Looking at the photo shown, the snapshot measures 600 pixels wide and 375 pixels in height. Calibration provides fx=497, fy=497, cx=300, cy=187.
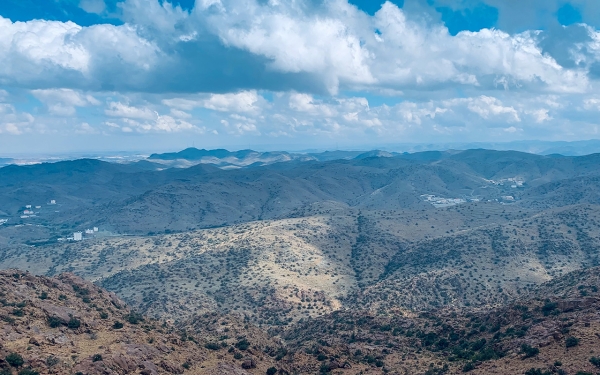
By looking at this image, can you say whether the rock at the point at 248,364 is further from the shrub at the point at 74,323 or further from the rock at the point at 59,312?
the rock at the point at 59,312

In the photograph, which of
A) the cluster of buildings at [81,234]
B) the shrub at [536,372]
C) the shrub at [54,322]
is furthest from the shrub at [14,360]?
the cluster of buildings at [81,234]

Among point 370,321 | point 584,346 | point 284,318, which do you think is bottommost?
point 284,318

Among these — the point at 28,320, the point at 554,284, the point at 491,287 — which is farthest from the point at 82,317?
the point at 491,287

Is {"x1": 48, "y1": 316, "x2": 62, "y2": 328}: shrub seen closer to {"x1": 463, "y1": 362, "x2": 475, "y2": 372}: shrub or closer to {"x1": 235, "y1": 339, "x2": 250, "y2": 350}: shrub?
{"x1": 235, "y1": 339, "x2": 250, "y2": 350}: shrub

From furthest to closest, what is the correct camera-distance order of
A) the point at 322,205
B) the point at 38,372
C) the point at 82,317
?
the point at 322,205 < the point at 82,317 < the point at 38,372

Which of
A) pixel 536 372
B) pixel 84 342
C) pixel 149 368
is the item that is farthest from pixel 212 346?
pixel 536 372

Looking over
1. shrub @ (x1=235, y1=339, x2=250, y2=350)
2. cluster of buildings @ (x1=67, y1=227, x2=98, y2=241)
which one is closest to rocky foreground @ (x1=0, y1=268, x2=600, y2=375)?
shrub @ (x1=235, y1=339, x2=250, y2=350)

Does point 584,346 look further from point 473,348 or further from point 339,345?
point 339,345
